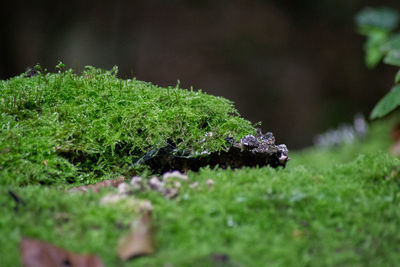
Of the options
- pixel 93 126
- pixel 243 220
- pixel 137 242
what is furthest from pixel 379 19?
pixel 137 242

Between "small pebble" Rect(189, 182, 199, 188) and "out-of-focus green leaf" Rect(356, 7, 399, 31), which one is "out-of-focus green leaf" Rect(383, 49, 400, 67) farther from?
"out-of-focus green leaf" Rect(356, 7, 399, 31)

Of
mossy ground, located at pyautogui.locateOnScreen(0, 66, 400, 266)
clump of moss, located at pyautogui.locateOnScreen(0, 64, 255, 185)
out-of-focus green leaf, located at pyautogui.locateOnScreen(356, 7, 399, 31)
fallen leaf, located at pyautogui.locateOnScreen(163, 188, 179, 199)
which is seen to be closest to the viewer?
mossy ground, located at pyautogui.locateOnScreen(0, 66, 400, 266)

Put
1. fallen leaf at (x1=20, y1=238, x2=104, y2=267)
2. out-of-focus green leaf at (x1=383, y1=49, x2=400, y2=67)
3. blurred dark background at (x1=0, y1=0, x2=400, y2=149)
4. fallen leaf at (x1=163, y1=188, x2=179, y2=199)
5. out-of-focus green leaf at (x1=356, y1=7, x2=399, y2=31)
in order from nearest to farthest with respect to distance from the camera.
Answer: fallen leaf at (x1=20, y1=238, x2=104, y2=267)
fallen leaf at (x1=163, y1=188, x2=179, y2=199)
out-of-focus green leaf at (x1=383, y1=49, x2=400, y2=67)
out-of-focus green leaf at (x1=356, y1=7, x2=399, y2=31)
blurred dark background at (x1=0, y1=0, x2=400, y2=149)

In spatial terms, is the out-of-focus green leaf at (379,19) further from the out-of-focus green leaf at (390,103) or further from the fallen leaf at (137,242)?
the fallen leaf at (137,242)

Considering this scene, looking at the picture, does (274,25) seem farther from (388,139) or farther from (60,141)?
(60,141)

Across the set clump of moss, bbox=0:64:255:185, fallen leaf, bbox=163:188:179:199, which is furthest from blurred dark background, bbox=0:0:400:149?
fallen leaf, bbox=163:188:179:199

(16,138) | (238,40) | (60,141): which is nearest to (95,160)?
(60,141)
